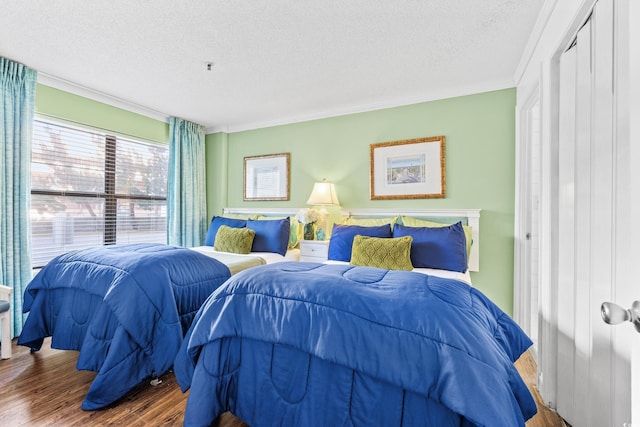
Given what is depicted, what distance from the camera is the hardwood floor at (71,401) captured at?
1621mm

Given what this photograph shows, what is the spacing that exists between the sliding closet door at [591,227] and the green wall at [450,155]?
124 centimetres

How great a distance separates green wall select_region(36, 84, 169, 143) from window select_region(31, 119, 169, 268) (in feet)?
0.33

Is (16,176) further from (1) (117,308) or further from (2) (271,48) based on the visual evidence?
(2) (271,48)

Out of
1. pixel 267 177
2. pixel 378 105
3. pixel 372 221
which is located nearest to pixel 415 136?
pixel 378 105

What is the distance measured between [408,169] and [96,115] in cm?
346

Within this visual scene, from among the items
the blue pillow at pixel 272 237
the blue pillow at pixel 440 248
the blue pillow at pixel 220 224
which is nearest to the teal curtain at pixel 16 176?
the blue pillow at pixel 220 224

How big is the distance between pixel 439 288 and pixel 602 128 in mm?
993

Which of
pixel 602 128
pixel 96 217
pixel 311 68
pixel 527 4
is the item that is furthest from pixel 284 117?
pixel 602 128

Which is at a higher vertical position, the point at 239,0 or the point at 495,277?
the point at 239,0

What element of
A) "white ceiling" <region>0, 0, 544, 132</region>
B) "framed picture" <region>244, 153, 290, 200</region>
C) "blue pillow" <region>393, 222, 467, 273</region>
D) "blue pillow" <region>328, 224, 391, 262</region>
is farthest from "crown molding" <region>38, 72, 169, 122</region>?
"blue pillow" <region>393, 222, 467, 273</region>

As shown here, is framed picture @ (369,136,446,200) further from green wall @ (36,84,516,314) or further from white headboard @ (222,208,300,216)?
white headboard @ (222,208,300,216)

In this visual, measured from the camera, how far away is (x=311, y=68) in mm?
2734

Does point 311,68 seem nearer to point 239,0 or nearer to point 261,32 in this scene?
point 261,32

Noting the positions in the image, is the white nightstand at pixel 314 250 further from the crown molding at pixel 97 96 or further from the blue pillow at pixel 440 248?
the crown molding at pixel 97 96
